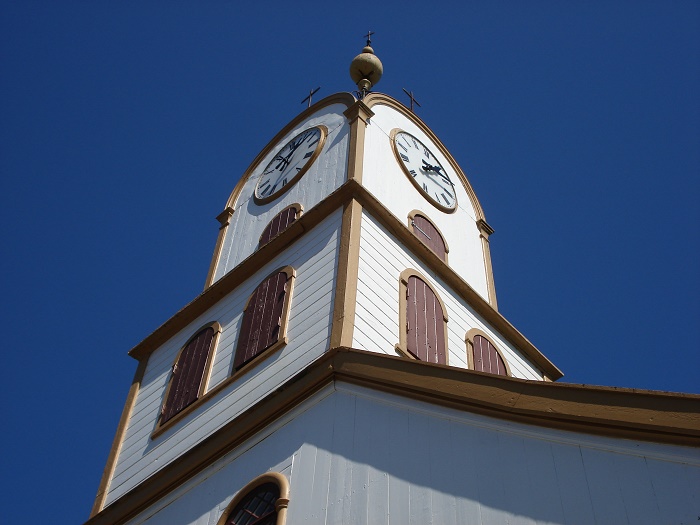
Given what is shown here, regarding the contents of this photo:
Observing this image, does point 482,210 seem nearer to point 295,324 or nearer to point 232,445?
point 295,324

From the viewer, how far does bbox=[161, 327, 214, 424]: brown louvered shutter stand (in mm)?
14188

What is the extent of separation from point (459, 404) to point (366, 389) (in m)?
1.49

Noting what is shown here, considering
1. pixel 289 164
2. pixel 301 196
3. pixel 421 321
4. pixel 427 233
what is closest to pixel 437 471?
pixel 421 321

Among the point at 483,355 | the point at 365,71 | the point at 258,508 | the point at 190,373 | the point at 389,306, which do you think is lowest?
the point at 258,508

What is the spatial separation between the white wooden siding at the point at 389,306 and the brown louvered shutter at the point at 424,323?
0.22m

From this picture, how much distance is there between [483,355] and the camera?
606 inches

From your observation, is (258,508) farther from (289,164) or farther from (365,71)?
(365,71)

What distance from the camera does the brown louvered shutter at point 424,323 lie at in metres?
13.6

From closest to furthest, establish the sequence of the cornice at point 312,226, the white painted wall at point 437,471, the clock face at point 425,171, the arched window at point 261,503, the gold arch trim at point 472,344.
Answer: the white painted wall at point 437,471
the arched window at point 261,503
the gold arch trim at point 472,344
the cornice at point 312,226
the clock face at point 425,171

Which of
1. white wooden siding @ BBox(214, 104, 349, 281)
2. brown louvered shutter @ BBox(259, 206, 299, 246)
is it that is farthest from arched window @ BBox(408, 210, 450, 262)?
brown louvered shutter @ BBox(259, 206, 299, 246)

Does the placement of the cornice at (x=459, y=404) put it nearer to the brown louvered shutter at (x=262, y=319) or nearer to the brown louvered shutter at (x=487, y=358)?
the brown louvered shutter at (x=262, y=319)

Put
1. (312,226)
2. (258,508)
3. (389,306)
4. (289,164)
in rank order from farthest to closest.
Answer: (289,164), (312,226), (389,306), (258,508)

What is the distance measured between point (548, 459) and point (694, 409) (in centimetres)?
125

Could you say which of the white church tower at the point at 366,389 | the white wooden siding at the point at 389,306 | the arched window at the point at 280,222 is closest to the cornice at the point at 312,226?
the white church tower at the point at 366,389
